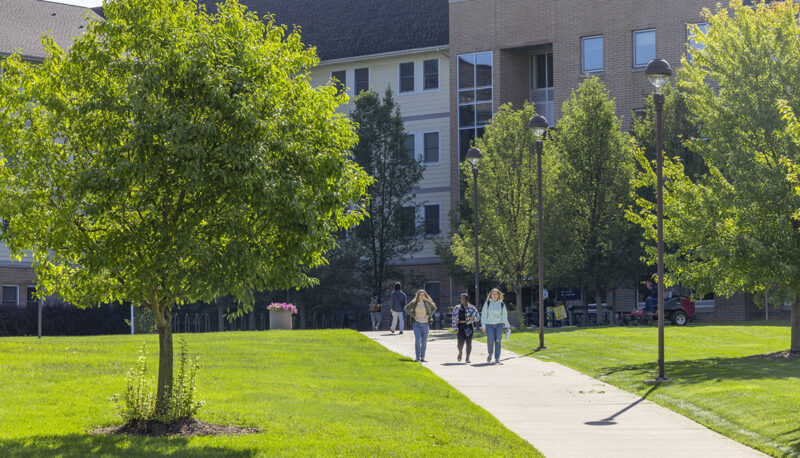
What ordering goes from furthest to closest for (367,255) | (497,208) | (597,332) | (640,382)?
(367,255), (497,208), (597,332), (640,382)

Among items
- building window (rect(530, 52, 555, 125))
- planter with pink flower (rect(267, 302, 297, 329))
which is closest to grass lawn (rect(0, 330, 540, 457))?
planter with pink flower (rect(267, 302, 297, 329))

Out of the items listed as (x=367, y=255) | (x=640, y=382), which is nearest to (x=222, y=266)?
(x=640, y=382)

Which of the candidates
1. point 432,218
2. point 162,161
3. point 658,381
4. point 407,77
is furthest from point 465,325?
point 407,77

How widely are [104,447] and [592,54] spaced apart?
4359 centimetres

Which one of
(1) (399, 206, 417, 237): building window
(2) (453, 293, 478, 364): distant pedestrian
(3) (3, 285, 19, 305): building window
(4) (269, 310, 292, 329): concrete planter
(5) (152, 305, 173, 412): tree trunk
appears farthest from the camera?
(1) (399, 206, 417, 237): building window

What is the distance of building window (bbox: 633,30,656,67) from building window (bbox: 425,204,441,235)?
1295 cm

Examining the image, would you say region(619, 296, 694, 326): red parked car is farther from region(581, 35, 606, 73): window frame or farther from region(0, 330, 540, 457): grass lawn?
region(0, 330, 540, 457): grass lawn

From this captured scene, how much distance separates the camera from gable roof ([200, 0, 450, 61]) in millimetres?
56844

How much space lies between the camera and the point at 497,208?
40.7m

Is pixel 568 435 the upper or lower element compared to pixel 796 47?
lower

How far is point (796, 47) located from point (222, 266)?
17.1m

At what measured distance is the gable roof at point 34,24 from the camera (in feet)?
165

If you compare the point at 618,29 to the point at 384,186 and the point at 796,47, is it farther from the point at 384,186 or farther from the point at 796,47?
the point at 796,47

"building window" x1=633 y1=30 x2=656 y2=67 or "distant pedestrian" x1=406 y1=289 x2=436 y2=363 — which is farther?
"building window" x1=633 y1=30 x2=656 y2=67
